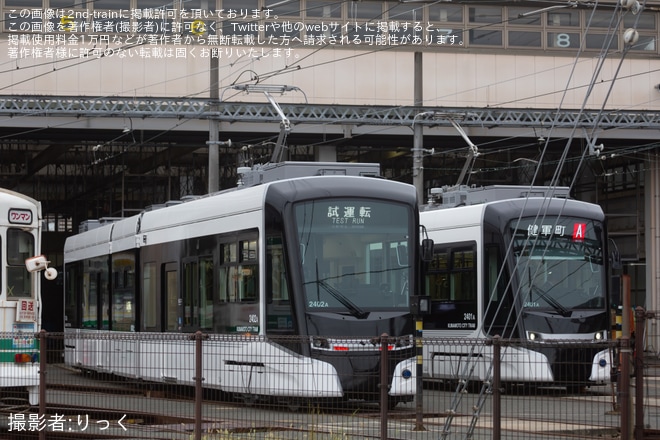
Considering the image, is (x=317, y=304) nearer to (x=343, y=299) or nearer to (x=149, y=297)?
(x=343, y=299)

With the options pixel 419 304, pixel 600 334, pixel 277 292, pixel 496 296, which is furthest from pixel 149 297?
pixel 600 334

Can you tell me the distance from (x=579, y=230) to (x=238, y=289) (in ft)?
20.4

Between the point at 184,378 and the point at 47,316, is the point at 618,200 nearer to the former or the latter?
the point at 47,316

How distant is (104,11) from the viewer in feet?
109

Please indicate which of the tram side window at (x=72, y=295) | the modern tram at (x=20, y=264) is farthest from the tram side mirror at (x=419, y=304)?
the tram side window at (x=72, y=295)

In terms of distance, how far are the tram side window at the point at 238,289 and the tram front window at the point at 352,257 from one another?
0.89m

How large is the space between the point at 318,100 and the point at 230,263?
16.5 m

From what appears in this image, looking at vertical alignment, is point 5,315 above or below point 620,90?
below

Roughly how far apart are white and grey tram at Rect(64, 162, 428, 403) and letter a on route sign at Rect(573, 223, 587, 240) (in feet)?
13.1

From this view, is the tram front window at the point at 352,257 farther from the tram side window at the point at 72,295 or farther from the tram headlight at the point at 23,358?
the tram side window at the point at 72,295

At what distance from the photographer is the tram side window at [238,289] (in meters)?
17.3

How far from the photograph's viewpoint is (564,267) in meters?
20.4

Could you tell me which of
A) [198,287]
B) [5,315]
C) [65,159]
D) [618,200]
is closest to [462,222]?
[198,287]

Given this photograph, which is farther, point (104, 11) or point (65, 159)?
point (65, 159)
